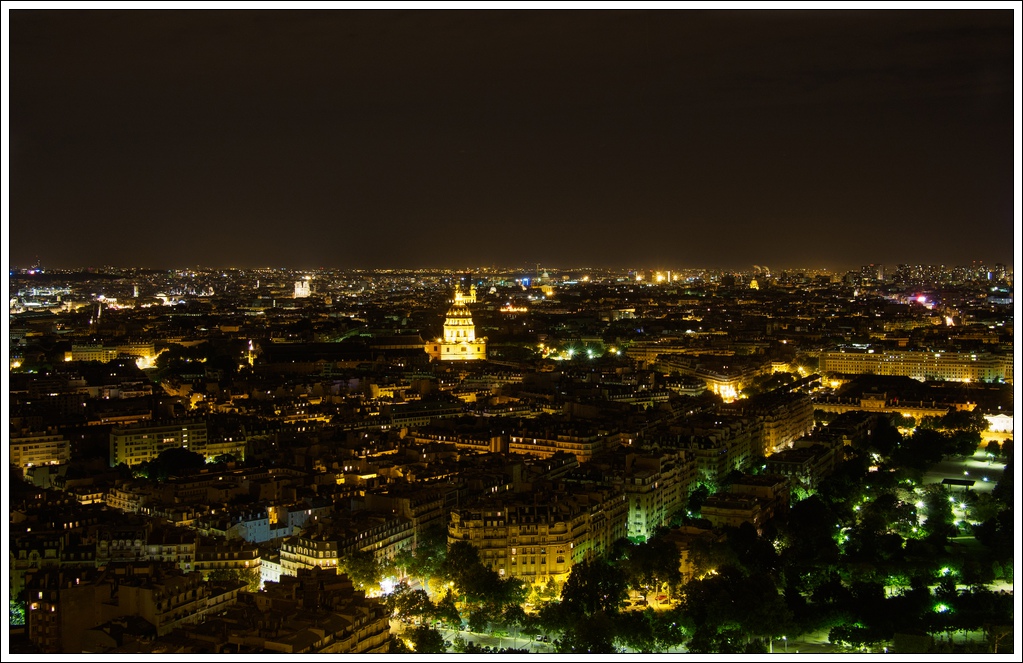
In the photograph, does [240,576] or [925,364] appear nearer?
[240,576]

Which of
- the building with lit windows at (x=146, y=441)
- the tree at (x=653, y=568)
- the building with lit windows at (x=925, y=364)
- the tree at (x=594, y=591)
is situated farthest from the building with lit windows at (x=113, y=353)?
the tree at (x=594, y=591)

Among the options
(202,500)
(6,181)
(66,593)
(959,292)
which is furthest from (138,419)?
(959,292)

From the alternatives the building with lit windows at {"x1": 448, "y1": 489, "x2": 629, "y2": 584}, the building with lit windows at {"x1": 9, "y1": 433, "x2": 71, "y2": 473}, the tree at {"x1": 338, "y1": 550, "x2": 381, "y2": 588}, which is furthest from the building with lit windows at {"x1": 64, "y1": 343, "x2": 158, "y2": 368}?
the tree at {"x1": 338, "y1": 550, "x2": 381, "y2": 588}

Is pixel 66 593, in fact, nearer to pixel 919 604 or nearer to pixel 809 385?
pixel 919 604

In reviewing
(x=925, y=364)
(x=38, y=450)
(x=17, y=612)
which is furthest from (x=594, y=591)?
(x=925, y=364)

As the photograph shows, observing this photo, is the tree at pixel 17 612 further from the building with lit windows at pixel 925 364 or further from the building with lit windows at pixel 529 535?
the building with lit windows at pixel 925 364

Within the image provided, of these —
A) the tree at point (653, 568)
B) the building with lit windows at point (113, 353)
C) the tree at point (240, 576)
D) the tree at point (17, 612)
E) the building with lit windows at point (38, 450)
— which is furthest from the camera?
the building with lit windows at point (113, 353)

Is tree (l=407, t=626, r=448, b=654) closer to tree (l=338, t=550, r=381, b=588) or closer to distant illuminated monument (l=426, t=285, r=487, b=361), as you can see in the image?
tree (l=338, t=550, r=381, b=588)

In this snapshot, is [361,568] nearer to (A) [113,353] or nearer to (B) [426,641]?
(B) [426,641]
